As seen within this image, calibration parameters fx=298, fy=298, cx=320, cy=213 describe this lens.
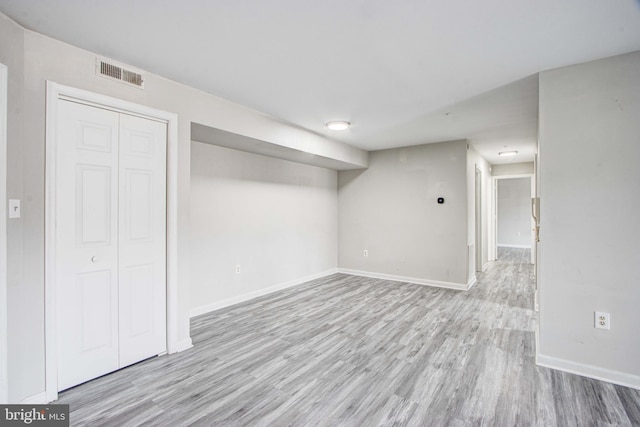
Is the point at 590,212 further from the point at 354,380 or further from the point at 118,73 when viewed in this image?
the point at 118,73

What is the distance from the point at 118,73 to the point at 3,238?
1455 mm

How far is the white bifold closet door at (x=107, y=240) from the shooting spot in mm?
2182

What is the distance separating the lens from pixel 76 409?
1.98 m

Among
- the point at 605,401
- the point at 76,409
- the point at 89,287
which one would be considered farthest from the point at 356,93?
the point at 76,409

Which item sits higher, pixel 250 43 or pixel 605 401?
pixel 250 43

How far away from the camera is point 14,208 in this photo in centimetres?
190

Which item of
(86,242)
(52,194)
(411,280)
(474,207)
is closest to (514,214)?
(474,207)

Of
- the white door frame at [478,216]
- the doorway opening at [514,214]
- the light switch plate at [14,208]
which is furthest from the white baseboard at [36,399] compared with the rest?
the doorway opening at [514,214]

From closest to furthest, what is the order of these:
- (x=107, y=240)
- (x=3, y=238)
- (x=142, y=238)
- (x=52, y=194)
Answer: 1. (x=3, y=238)
2. (x=52, y=194)
3. (x=107, y=240)
4. (x=142, y=238)

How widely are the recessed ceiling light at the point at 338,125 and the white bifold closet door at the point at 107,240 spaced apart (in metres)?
2.13

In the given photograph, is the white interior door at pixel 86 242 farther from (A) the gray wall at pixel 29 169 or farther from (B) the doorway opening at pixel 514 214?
(B) the doorway opening at pixel 514 214

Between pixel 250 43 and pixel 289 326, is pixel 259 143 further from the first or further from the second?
pixel 289 326

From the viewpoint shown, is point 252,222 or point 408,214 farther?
point 408,214

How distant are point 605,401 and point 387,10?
3.00 m
